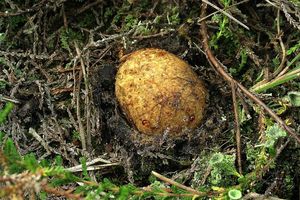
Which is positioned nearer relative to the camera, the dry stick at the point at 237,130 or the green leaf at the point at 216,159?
the green leaf at the point at 216,159

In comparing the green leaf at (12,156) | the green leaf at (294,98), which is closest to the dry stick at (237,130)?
the green leaf at (294,98)

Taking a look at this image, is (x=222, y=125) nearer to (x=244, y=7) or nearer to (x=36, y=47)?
(x=244, y=7)

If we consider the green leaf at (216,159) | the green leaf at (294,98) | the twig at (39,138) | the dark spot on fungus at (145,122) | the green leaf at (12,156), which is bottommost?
the green leaf at (216,159)

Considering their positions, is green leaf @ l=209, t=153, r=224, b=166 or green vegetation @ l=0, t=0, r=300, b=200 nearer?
green leaf @ l=209, t=153, r=224, b=166

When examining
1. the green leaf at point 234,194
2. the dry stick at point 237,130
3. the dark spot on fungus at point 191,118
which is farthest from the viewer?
the dark spot on fungus at point 191,118

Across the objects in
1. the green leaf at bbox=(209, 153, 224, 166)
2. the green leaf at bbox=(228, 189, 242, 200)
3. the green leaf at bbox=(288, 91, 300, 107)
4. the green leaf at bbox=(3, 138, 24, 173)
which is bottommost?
the green leaf at bbox=(228, 189, 242, 200)

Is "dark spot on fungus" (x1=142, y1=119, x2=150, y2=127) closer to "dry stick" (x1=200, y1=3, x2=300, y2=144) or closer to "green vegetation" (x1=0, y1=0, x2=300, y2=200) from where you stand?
"green vegetation" (x1=0, y1=0, x2=300, y2=200)

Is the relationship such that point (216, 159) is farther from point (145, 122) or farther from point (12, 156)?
point (12, 156)

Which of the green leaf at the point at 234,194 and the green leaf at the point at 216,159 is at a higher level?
the green leaf at the point at 216,159

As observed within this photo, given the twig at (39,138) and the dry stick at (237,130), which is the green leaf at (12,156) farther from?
the dry stick at (237,130)

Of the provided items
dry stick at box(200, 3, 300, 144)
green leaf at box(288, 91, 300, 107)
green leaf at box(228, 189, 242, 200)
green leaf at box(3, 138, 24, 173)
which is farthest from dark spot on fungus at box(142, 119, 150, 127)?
green leaf at box(3, 138, 24, 173)
